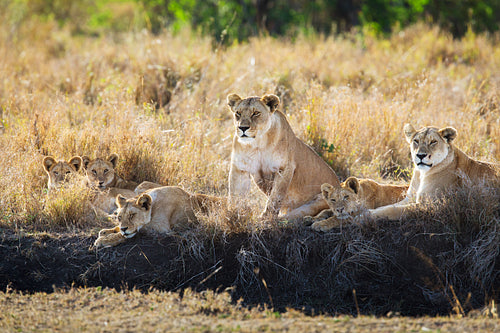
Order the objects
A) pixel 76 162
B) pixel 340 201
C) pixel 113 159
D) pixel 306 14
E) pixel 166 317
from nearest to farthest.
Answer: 1. pixel 166 317
2. pixel 340 201
3. pixel 76 162
4. pixel 113 159
5. pixel 306 14

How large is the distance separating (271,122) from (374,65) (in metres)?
7.05

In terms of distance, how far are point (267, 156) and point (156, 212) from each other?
1.27 metres

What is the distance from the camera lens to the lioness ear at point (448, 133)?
602 centimetres

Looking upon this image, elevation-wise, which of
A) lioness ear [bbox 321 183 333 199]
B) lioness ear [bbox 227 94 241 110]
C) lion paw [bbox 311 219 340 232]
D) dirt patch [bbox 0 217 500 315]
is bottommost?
dirt patch [bbox 0 217 500 315]

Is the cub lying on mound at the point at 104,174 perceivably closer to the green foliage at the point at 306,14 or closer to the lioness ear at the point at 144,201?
the lioness ear at the point at 144,201

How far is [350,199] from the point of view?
626cm

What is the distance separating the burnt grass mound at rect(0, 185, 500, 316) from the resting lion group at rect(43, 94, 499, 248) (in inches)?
7.4

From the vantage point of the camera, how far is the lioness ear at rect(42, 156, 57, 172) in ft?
24.2

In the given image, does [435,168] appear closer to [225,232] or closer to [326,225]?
[326,225]

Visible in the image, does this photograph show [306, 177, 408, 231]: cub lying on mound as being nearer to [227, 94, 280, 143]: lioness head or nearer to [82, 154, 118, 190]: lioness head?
[227, 94, 280, 143]: lioness head

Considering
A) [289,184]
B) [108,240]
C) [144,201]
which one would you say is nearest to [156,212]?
[144,201]

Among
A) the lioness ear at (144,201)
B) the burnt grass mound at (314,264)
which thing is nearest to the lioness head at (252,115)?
the burnt grass mound at (314,264)

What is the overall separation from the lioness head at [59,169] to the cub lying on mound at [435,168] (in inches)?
139

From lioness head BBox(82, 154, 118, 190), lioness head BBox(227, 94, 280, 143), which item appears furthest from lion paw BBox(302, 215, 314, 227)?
lioness head BBox(82, 154, 118, 190)
